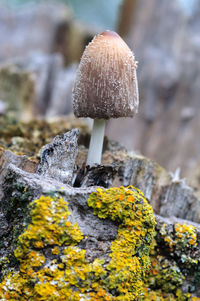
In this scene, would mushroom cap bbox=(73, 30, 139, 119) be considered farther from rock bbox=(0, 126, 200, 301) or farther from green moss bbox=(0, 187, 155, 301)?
green moss bbox=(0, 187, 155, 301)

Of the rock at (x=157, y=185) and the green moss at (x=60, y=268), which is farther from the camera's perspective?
the rock at (x=157, y=185)

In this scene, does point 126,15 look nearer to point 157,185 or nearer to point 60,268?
point 157,185

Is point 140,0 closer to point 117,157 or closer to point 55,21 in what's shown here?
point 55,21

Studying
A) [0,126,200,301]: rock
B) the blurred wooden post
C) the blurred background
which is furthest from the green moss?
the blurred wooden post

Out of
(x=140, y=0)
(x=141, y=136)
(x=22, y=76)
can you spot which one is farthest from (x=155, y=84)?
(x=22, y=76)

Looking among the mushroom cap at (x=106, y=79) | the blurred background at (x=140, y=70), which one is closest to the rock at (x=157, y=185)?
the mushroom cap at (x=106, y=79)

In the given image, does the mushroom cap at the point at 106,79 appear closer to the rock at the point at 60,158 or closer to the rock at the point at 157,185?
the rock at the point at 60,158
